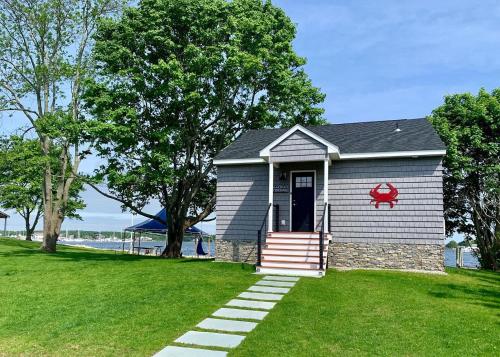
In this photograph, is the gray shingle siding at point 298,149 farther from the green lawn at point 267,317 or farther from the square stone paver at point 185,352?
the square stone paver at point 185,352

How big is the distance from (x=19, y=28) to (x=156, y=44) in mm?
9499

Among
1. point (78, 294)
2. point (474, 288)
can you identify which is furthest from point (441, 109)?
point (78, 294)

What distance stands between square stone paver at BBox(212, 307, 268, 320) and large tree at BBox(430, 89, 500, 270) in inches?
557

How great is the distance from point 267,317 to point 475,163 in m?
15.4

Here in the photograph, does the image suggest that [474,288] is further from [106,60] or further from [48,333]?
[106,60]

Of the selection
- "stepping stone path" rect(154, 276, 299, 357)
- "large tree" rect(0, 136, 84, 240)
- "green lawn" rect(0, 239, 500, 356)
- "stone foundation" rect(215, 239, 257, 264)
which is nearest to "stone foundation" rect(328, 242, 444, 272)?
"green lawn" rect(0, 239, 500, 356)

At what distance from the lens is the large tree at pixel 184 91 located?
57.1 feet

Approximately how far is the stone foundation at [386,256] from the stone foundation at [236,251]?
279 centimetres

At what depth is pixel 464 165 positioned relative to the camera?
18219 millimetres

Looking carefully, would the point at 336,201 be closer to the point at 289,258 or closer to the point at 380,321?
the point at 289,258

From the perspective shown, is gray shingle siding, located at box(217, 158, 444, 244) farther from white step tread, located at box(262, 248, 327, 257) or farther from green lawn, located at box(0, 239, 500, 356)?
green lawn, located at box(0, 239, 500, 356)

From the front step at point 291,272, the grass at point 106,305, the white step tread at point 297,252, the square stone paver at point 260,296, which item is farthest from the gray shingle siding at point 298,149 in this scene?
the square stone paver at point 260,296

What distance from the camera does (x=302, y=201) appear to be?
14.7m

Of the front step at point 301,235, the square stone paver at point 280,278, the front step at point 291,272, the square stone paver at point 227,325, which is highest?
the front step at point 301,235
